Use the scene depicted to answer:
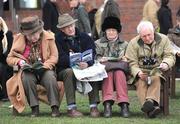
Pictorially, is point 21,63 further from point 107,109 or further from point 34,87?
point 107,109

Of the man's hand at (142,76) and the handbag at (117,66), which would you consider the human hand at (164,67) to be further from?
the handbag at (117,66)

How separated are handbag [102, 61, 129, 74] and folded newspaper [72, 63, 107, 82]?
9 cm

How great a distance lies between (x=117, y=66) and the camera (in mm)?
9508

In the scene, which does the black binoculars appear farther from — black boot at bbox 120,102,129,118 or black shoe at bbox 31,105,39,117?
black shoe at bbox 31,105,39,117

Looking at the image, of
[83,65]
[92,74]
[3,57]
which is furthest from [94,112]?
[3,57]

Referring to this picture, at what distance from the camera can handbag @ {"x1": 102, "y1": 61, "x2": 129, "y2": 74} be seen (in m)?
9.51

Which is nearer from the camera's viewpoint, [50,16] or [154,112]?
[154,112]

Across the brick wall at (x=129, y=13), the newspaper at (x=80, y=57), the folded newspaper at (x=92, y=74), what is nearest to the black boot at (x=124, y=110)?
the folded newspaper at (x=92, y=74)

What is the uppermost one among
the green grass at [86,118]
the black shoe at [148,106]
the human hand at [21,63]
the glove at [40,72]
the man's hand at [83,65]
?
the human hand at [21,63]

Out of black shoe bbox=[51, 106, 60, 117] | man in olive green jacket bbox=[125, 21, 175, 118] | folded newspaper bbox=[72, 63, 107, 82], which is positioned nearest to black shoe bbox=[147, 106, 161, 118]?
man in olive green jacket bbox=[125, 21, 175, 118]

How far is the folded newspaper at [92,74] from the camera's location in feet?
30.9

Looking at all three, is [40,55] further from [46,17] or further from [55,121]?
[46,17]

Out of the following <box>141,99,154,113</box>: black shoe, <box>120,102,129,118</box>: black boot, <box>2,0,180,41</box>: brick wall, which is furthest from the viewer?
<box>2,0,180,41</box>: brick wall

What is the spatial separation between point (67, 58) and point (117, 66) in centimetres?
A: 73
